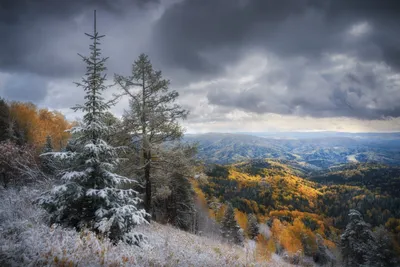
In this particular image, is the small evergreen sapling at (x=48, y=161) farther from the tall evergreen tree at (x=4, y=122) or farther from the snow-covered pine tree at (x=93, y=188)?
the tall evergreen tree at (x=4, y=122)

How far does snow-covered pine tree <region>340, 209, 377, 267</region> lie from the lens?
1356 inches

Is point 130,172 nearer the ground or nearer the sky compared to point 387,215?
nearer the sky

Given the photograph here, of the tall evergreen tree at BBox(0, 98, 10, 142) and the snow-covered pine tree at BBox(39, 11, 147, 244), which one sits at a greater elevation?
the tall evergreen tree at BBox(0, 98, 10, 142)

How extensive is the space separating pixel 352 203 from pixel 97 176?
189334 millimetres

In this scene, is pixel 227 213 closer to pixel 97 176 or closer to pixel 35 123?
pixel 97 176

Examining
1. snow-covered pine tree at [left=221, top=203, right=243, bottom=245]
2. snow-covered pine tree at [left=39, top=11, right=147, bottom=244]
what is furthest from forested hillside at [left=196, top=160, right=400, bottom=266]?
snow-covered pine tree at [left=39, top=11, right=147, bottom=244]

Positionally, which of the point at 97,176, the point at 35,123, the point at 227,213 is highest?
the point at 35,123

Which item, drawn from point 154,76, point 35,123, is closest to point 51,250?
point 154,76

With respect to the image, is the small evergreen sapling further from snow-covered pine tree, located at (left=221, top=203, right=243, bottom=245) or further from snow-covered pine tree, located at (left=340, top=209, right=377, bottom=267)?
snow-covered pine tree, located at (left=340, top=209, right=377, bottom=267)

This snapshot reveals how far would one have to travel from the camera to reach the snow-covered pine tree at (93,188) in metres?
7.11

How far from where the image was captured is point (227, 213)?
45750mm

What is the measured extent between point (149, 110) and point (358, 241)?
40.8 metres

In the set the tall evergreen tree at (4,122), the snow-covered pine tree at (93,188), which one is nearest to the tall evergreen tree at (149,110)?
the snow-covered pine tree at (93,188)

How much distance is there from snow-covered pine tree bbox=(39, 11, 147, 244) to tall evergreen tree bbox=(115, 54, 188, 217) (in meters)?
4.16
